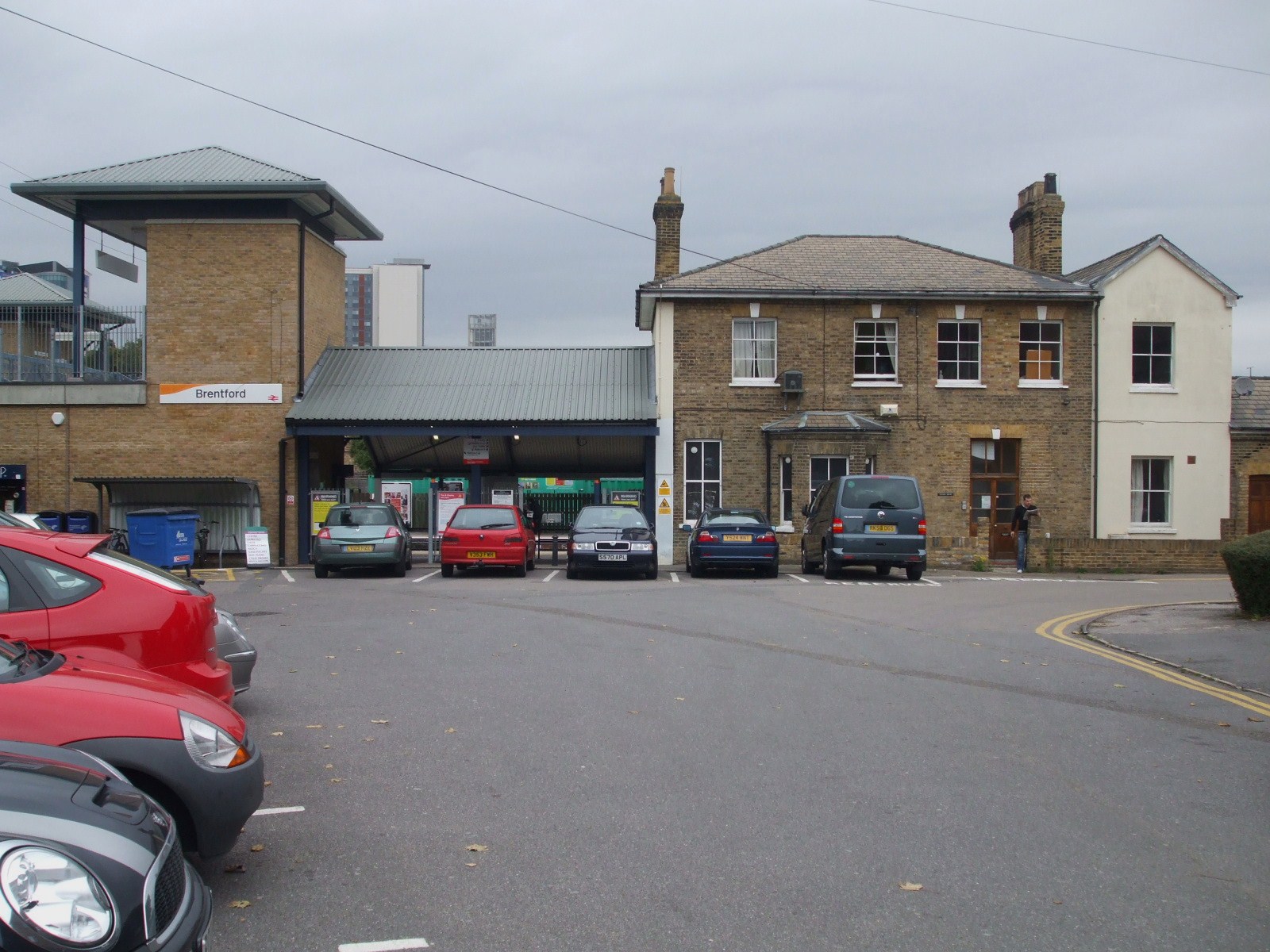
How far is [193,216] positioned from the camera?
83.7ft

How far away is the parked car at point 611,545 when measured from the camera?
2069 centimetres

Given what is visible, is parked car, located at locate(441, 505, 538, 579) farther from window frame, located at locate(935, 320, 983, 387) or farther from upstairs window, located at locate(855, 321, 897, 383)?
window frame, located at locate(935, 320, 983, 387)

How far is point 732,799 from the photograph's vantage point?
5945 millimetres

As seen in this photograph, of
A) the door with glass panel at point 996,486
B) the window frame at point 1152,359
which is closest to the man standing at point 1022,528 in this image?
the door with glass panel at point 996,486

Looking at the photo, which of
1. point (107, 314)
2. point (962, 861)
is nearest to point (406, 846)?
point (962, 861)

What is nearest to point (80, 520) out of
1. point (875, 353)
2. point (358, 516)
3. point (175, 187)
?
point (358, 516)

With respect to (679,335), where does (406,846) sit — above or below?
below

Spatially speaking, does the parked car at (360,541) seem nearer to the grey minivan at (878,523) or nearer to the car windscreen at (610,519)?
the car windscreen at (610,519)

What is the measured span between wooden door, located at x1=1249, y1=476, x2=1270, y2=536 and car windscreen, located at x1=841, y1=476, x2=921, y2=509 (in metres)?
12.2

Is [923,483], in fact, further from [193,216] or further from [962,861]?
[962,861]

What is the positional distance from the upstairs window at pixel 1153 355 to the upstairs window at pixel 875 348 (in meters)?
6.14

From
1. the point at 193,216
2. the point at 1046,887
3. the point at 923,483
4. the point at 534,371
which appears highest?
the point at 193,216

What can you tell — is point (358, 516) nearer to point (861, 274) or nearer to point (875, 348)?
→ point (875, 348)

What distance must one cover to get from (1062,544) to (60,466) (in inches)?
914
